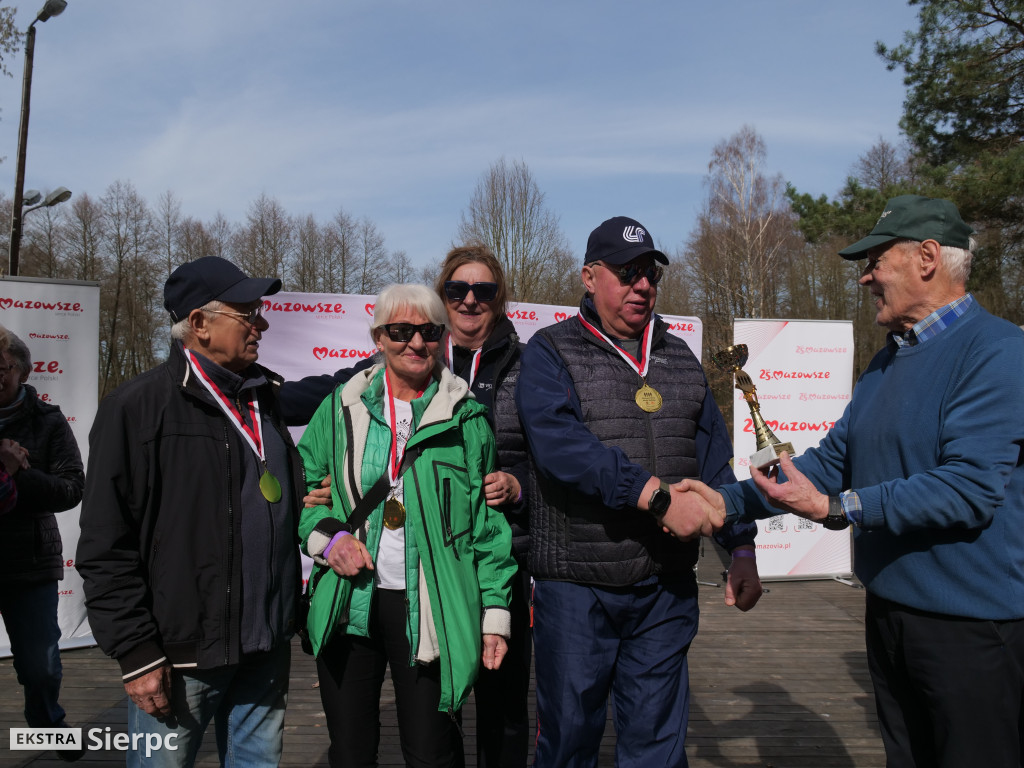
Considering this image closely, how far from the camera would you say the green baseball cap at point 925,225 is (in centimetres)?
239

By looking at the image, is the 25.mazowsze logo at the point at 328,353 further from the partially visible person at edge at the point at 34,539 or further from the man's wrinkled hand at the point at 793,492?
the man's wrinkled hand at the point at 793,492

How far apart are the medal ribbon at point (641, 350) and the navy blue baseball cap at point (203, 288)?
1099mm

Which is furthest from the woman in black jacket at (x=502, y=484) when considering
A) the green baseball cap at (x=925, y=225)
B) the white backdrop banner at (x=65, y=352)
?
the white backdrop banner at (x=65, y=352)

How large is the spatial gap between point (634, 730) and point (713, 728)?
207cm

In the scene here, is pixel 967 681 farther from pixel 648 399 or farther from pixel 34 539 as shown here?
pixel 34 539

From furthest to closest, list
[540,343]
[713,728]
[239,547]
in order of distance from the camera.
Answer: [713,728], [540,343], [239,547]

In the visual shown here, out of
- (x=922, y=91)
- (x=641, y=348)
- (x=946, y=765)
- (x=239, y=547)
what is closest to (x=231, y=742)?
(x=239, y=547)

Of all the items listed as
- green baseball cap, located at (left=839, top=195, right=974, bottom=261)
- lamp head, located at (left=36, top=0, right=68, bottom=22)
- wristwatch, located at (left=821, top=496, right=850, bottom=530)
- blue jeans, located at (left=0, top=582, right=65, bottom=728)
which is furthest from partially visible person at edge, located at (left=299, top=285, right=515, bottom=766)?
lamp head, located at (left=36, top=0, right=68, bottom=22)

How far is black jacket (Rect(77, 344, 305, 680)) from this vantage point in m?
2.18

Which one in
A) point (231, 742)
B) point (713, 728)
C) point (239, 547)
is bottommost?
point (713, 728)

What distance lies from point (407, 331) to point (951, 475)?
1645mm

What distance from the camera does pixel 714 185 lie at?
34.0 metres

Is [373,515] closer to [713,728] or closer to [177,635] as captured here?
[177,635]

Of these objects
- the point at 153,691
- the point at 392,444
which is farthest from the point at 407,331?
the point at 153,691
